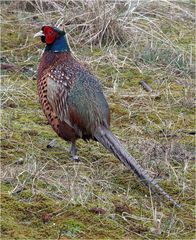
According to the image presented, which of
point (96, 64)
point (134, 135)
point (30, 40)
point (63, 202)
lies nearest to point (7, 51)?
point (30, 40)

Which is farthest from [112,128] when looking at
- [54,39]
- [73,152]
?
[54,39]

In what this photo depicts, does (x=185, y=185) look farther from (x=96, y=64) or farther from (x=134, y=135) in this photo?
(x=96, y=64)

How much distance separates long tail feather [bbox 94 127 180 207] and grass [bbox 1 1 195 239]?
6 cm

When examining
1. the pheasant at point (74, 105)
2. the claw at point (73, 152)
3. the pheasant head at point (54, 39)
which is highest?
the pheasant head at point (54, 39)

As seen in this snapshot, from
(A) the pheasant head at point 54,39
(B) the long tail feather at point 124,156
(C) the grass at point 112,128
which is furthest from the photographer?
(A) the pheasant head at point 54,39

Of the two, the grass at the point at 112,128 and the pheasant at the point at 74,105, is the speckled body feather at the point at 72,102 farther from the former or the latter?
the grass at the point at 112,128

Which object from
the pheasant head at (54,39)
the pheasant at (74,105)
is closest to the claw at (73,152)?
the pheasant at (74,105)

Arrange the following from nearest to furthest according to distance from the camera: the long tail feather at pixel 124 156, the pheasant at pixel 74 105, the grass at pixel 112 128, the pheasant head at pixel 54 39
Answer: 1. the grass at pixel 112 128
2. the long tail feather at pixel 124 156
3. the pheasant at pixel 74 105
4. the pheasant head at pixel 54 39

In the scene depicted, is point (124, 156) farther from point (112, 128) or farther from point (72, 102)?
point (112, 128)

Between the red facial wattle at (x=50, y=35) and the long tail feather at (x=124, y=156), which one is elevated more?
the red facial wattle at (x=50, y=35)

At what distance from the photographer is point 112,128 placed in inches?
194

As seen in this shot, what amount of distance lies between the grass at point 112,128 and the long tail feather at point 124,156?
0.18 ft

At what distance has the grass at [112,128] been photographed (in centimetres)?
360

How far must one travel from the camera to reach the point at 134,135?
4816 mm
